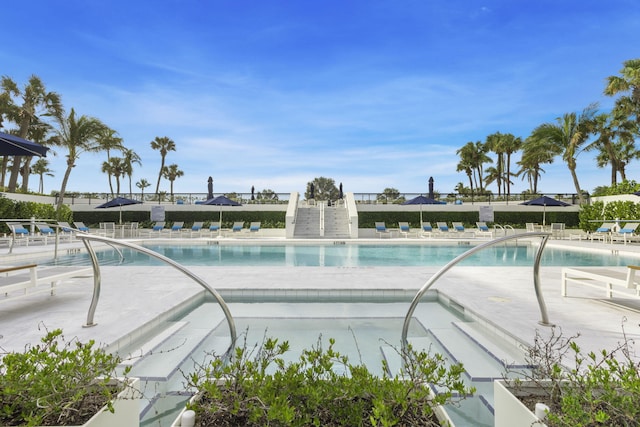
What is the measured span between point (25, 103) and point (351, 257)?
27.5 m

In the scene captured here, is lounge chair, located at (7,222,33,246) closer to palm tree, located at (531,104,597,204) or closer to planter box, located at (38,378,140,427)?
planter box, located at (38,378,140,427)

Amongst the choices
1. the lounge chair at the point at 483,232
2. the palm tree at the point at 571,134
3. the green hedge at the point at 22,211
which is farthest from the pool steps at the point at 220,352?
the palm tree at the point at 571,134

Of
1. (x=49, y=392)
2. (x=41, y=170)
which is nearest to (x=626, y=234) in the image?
(x=49, y=392)

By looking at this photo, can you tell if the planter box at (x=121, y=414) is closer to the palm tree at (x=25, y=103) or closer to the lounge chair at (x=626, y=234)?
the lounge chair at (x=626, y=234)

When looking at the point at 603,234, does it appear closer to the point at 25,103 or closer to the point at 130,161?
the point at 25,103

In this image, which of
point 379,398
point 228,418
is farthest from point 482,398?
point 228,418

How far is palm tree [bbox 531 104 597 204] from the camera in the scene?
2420 cm

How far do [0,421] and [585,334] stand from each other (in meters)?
5.24

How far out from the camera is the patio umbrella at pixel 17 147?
7789 mm

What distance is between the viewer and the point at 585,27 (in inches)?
628

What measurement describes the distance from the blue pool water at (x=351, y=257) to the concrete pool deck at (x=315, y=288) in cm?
296

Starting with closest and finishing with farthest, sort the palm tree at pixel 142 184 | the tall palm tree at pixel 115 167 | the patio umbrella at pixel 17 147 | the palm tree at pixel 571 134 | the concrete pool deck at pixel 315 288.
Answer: the concrete pool deck at pixel 315 288 < the patio umbrella at pixel 17 147 < the palm tree at pixel 571 134 < the tall palm tree at pixel 115 167 < the palm tree at pixel 142 184

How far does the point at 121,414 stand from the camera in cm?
186

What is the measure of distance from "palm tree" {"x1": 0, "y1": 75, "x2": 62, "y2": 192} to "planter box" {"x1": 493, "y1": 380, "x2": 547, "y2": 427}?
31.4 metres
